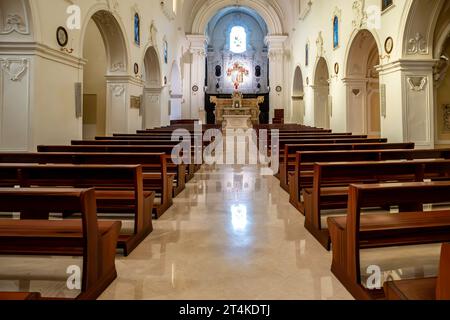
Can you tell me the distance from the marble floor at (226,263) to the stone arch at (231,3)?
20.5 m

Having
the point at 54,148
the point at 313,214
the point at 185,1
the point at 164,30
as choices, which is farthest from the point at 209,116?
the point at 313,214

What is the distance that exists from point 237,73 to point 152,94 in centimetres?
1455

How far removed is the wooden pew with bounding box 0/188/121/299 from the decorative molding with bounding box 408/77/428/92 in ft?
25.2

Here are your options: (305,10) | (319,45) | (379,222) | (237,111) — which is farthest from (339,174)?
(237,111)

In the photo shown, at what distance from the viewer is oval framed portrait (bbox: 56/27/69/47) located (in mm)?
6874

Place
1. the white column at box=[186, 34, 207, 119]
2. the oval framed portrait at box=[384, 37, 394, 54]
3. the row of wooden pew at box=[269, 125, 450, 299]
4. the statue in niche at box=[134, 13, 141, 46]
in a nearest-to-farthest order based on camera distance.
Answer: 1. the row of wooden pew at box=[269, 125, 450, 299]
2. the oval framed portrait at box=[384, 37, 394, 54]
3. the statue in niche at box=[134, 13, 141, 46]
4. the white column at box=[186, 34, 207, 119]

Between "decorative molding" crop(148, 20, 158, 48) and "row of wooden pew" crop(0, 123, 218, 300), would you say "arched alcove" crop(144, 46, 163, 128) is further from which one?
"row of wooden pew" crop(0, 123, 218, 300)

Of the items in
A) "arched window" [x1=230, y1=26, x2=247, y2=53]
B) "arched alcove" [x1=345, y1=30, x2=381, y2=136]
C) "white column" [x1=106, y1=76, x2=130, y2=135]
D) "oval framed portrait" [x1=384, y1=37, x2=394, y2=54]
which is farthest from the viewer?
"arched window" [x1=230, y1=26, x2=247, y2=53]

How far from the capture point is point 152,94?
14.6m

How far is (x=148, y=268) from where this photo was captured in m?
2.72

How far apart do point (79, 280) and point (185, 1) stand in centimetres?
2042

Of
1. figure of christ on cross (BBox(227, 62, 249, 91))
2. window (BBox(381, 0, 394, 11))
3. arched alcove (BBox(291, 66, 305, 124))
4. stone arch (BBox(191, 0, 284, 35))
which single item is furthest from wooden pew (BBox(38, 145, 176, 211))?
figure of christ on cross (BBox(227, 62, 249, 91))

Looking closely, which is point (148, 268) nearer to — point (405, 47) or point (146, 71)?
point (405, 47)

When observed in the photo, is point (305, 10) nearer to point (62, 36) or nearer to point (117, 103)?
point (117, 103)
